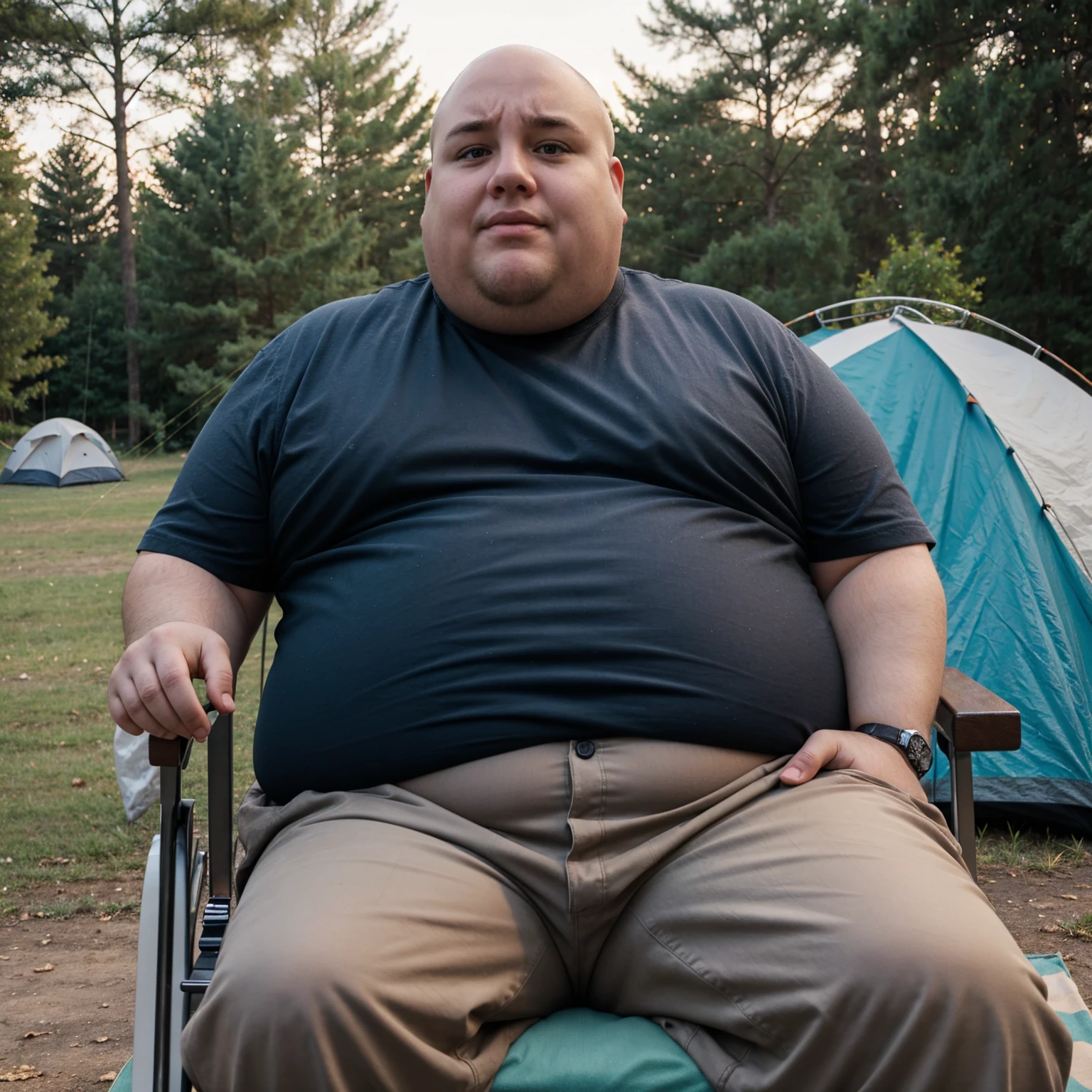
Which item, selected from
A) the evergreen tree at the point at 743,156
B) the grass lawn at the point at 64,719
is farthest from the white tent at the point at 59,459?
the evergreen tree at the point at 743,156

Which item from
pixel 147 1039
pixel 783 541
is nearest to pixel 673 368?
pixel 783 541

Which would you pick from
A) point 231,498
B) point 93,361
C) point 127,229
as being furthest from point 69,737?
point 93,361

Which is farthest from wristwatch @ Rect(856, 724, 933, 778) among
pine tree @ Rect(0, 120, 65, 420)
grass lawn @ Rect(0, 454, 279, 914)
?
pine tree @ Rect(0, 120, 65, 420)

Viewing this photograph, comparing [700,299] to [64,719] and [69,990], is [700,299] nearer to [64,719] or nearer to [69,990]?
[69,990]

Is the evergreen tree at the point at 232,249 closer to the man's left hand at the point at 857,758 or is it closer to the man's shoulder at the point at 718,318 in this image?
the man's shoulder at the point at 718,318

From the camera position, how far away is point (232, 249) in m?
23.4

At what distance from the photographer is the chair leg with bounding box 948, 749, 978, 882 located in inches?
61.9

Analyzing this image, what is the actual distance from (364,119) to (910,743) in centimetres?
2865

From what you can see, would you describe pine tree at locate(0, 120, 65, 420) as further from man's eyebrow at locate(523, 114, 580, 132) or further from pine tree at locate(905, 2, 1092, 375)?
man's eyebrow at locate(523, 114, 580, 132)

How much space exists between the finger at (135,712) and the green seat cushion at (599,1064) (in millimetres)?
590

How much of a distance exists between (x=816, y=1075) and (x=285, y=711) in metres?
0.83

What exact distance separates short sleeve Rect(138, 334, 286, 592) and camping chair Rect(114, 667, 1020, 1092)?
24 centimetres

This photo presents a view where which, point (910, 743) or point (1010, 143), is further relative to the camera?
point (1010, 143)

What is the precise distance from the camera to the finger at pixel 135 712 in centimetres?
141
